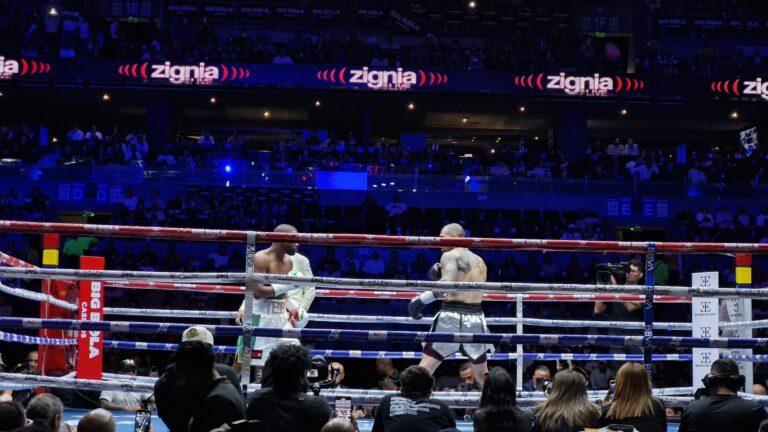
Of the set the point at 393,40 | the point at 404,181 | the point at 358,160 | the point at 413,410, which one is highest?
the point at 393,40

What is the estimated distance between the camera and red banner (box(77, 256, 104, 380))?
6430 millimetres

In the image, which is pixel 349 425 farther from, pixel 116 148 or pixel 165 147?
pixel 165 147

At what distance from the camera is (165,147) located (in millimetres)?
21516

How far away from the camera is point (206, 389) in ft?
11.4

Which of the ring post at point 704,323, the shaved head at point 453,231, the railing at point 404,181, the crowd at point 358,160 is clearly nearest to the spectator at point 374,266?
the railing at point 404,181

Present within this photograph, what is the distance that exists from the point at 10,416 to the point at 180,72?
18488mm

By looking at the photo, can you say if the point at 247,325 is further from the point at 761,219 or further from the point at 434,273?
the point at 761,219

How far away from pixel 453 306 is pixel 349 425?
2.41m

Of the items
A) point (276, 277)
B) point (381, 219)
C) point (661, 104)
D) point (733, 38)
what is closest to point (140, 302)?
point (381, 219)

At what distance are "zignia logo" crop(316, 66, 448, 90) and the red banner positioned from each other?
15.4m

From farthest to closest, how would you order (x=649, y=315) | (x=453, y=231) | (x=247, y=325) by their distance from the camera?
(x=453, y=231)
(x=649, y=315)
(x=247, y=325)

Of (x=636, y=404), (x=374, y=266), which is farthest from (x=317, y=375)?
(x=374, y=266)

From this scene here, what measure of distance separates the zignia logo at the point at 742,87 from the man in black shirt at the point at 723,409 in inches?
775

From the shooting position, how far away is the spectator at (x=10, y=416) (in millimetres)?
3465
